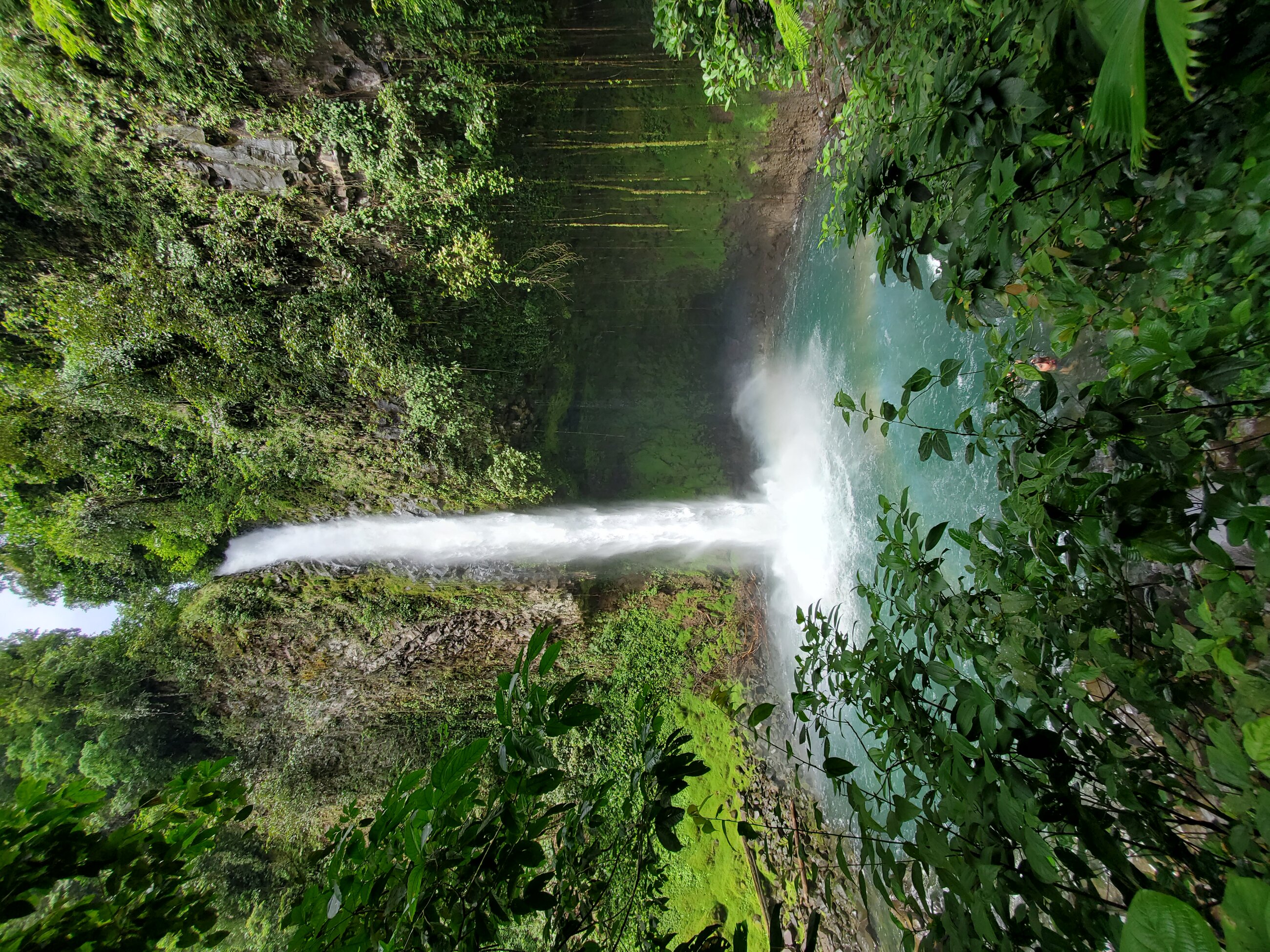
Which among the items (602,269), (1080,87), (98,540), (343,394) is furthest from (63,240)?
(1080,87)

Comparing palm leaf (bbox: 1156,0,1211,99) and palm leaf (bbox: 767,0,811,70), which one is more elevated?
palm leaf (bbox: 767,0,811,70)

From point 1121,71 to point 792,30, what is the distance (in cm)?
382

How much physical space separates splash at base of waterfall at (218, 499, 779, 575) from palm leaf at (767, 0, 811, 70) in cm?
477

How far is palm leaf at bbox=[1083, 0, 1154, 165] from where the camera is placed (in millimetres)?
670

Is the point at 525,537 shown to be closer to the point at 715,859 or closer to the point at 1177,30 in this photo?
the point at 715,859

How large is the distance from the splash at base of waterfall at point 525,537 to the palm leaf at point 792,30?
4.77m

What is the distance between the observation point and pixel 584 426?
7160 mm

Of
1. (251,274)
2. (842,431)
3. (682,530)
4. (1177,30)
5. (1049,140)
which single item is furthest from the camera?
(682,530)

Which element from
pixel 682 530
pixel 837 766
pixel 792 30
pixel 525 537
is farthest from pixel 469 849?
pixel 682 530

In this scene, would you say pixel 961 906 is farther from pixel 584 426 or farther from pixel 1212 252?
pixel 584 426

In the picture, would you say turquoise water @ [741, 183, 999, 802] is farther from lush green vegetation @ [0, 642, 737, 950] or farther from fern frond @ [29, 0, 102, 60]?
fern frond @ [29, 0, 102, 60]

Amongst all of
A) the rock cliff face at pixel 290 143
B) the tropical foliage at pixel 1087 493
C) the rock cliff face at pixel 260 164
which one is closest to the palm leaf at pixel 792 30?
the tropical foliage at pixel 1087 493

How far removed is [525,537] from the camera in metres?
7.08

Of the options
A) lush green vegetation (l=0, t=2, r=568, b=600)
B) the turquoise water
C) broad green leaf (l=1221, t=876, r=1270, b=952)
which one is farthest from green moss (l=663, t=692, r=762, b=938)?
broad green leaf (l=1221, t=876, r=1270, b=952)
